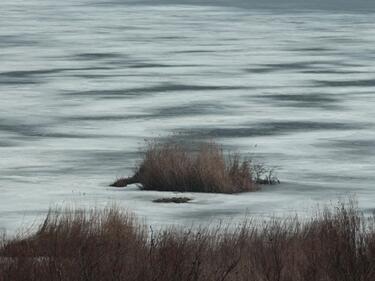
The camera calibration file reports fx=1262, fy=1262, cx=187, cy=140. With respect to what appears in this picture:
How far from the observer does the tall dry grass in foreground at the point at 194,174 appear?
44.3 ft

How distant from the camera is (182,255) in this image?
7352mm

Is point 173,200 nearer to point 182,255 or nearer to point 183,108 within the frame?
point 182,255

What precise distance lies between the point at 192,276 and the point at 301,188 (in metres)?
6.89

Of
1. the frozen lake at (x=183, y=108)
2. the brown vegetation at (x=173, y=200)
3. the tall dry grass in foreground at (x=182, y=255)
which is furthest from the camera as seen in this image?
the frozen lake at (x=183, y=108)

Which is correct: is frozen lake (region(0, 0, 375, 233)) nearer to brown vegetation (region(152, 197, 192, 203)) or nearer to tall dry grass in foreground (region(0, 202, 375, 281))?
brown vegetation (region(152, 197, 192, 203))

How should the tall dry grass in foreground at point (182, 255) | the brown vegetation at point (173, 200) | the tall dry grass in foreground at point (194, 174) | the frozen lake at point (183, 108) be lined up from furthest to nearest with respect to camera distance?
the tall dry grass in foreground at point (194, 174), the frozen lake at point (183, 108), the brown vegetation at point (173, 200), the tall dry grass in foreground at point (182, 255)

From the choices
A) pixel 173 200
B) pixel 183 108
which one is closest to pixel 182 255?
pixel 173 200

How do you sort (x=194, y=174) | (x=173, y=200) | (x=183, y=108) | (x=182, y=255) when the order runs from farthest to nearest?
(x=183, y=108)
(x=194, y=174)
(x=173, y=200)
(x=182, y=255)

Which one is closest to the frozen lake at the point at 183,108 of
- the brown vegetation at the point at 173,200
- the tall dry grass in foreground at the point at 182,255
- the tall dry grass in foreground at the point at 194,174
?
the brown vegetation at the point at 173,200

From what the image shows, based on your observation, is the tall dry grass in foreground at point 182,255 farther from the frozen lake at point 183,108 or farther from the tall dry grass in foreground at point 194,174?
the tall dry grass in foreground at point 194,174

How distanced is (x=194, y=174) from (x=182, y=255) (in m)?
6.30

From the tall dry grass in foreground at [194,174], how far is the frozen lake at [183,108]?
13.0 inches

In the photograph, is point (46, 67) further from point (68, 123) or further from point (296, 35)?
point (296, 35)

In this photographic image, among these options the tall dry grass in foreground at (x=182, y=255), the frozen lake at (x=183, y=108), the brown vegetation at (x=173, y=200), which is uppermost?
the frozen lake at (x=183, y=108)
